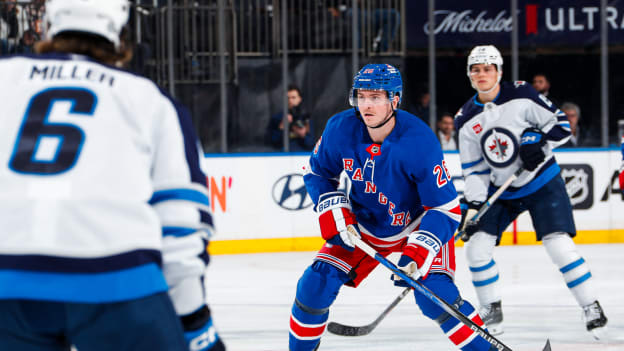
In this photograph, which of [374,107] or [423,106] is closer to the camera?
[374,107]

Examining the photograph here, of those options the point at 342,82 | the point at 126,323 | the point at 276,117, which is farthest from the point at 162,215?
the point at 342,82

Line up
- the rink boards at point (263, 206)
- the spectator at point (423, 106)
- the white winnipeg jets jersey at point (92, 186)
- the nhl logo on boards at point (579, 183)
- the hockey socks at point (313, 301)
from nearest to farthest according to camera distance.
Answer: the white winnipeg jets jersey at point (92, 186), the hockey socks at point (313, 301), the rink boards at point (263, 206), the nhl logo on boards at point (579, 183), the spectator at point (423, 106)

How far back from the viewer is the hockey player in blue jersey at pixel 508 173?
11.7ft

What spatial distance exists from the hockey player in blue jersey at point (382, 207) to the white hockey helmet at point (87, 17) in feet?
4.44

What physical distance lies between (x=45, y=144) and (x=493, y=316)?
8.93 feet

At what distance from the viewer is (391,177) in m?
2.58

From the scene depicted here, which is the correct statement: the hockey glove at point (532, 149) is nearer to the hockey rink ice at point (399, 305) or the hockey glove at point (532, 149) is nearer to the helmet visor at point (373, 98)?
the hockey rink ice at point (399, 305)

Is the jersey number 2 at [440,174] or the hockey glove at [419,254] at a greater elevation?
the jersey number 2 at [440,174]

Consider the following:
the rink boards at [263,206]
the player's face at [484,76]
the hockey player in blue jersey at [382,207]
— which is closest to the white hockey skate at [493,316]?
the player's face at [484,76]

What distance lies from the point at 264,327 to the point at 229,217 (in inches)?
102

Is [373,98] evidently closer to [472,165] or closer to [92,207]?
[472,165]

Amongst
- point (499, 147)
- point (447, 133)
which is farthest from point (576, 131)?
point (499, 147)

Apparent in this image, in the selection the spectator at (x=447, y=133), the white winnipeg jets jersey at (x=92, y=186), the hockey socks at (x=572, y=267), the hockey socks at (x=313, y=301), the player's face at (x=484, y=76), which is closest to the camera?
the white winnipeg jets jersey at (x=92, y=186)

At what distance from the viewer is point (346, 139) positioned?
2645 mm
